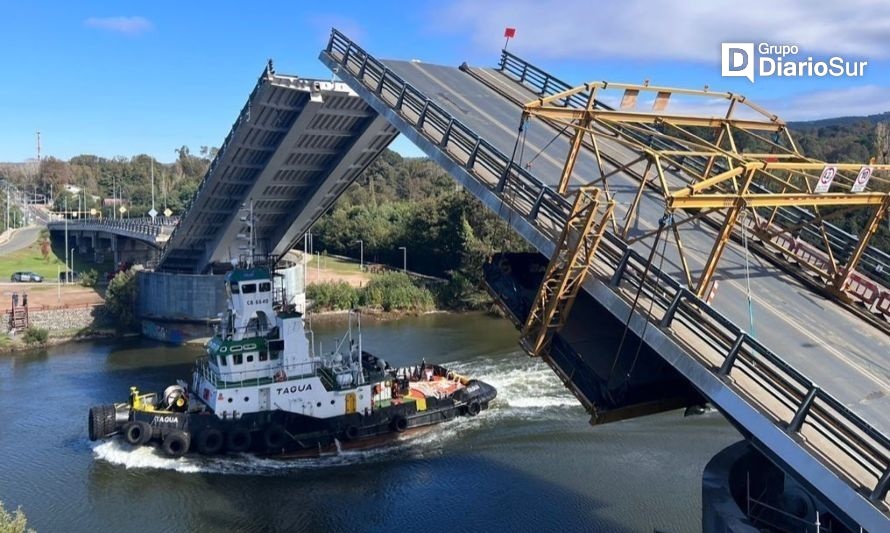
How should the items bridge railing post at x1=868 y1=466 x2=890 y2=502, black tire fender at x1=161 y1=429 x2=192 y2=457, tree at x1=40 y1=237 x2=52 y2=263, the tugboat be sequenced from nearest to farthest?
bridge railing post at x1=868 y1=466 x2=890 y2=502, black tire fender at x1=161 y1=429 x2=192 y2=457, the tugboat, tree at x1=40 y1=237 x2=52 y2=263

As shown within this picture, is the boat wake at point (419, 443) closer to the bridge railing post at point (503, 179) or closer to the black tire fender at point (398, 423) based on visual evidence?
the black tire fender at point (398, 423)

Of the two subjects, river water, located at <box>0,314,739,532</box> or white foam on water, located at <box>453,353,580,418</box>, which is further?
white foam on water, located at <box>453,353,580,418</box>

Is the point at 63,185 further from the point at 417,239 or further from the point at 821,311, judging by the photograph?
the point at 821,311

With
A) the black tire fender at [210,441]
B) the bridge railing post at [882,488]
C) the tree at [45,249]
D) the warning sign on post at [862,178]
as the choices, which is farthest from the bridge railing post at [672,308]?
the tree at [45,249]

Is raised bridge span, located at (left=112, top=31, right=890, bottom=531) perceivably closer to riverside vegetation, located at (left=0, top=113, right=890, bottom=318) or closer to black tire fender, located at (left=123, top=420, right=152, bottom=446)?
riverside vegetation, located at (left=0, top=113, right=890, bottom=318)

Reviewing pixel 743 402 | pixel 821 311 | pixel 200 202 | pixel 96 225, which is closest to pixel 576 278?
pixel 743 402

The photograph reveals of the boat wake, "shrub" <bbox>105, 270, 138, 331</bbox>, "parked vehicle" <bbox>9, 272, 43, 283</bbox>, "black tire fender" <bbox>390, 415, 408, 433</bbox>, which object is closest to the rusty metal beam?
the boat wake
